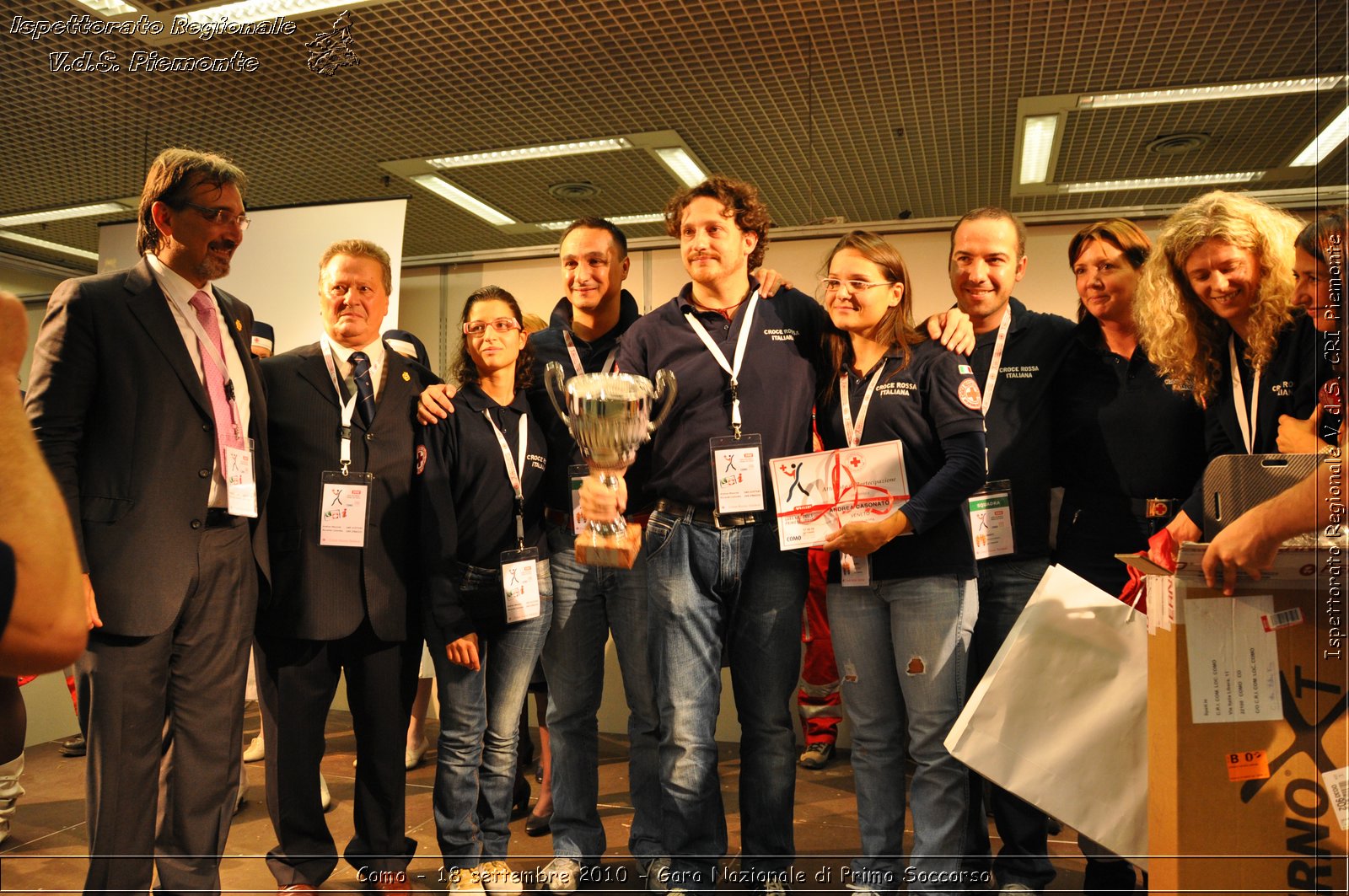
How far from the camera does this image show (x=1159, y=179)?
7184mm

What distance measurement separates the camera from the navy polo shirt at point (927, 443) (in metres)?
2.16

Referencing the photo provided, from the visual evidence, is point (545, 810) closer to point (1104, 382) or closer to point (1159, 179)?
point (1104, 382)

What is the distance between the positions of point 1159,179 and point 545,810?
23.1 ft

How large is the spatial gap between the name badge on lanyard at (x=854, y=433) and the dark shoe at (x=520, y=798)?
1.67 meters

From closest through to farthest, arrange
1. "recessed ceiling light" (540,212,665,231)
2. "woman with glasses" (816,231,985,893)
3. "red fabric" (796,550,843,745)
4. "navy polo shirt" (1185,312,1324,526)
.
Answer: "navy polo shirt" (1185,312,1324,526) < "woman with glasses" (816,231,985,893) < "red fabric" (796,550,843,745) < "recessed ceiling light" (540,212,665,231)

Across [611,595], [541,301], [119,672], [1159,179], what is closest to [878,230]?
[541,301]

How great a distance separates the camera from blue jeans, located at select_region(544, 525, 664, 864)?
8.33 ft

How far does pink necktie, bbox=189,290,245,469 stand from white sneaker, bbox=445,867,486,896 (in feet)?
4.20

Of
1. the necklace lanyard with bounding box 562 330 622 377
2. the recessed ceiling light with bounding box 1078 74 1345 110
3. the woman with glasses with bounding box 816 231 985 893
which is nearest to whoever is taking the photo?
the woman with glasses with bounding box 816 231 985 893

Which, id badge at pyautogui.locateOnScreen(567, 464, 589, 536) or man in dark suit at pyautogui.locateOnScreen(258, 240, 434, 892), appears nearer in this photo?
man in dark suit at pyautogui.locateOnScreen(258, 240, 434, 892)

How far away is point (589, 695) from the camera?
262cm

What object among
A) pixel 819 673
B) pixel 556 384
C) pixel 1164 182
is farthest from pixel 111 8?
pixel 1164 182

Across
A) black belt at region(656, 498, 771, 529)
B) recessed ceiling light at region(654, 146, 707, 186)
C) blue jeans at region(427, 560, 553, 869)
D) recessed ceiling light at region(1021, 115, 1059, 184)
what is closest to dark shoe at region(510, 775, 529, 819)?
blue jeans at region(427, 560, 553, 869)

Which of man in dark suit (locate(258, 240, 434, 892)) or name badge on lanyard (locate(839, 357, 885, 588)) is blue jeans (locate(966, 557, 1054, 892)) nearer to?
name badge on lanyard (locate(839, 357, 885, 588))
